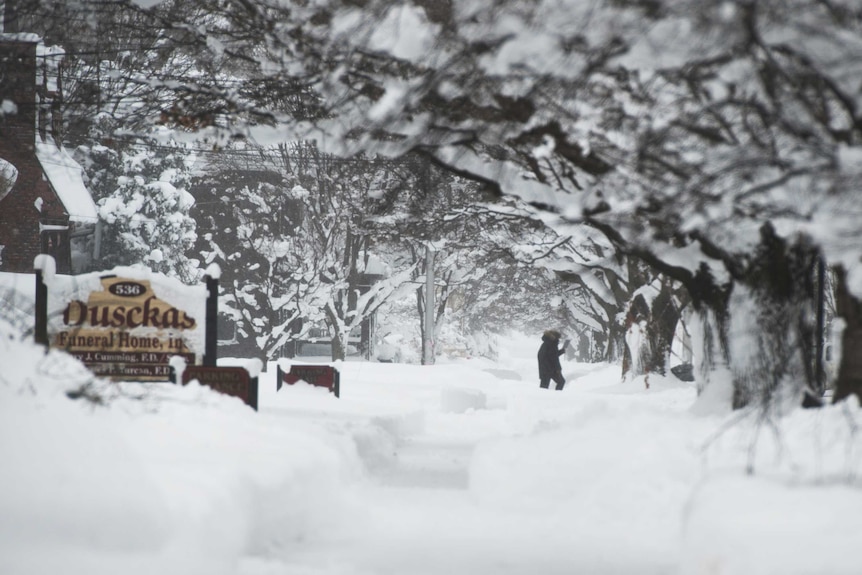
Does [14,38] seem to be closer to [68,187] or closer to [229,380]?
[229,380]

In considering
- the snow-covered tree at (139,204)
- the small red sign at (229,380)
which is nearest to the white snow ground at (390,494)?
the small red sign at (229,380)

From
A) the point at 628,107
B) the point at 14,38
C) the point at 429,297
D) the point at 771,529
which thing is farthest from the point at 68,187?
the point at 771,529

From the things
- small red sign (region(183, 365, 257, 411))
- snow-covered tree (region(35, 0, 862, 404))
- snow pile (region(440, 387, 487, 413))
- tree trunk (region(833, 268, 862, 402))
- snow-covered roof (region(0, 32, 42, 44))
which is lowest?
snow pile (region(440, 387, 487, 413))

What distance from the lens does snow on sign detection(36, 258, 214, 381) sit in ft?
40.3

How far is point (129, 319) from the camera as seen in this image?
12344 millimetres

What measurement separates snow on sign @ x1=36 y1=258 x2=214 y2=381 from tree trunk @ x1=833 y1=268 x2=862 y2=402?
7.32 meters

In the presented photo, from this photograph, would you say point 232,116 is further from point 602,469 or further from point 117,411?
point 602,469

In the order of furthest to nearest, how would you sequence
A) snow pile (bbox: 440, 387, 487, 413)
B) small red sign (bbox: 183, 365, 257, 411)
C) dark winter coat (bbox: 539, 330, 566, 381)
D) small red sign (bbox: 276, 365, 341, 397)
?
1. dark winter coat (bbox: 539, 330, 566, 381)
2. snow pile (bbox: 440, 387, 487, 413)
3. small red sign (bbox: 276, 365, 341, 397)
4. small red sign (bbox: 183, 365, 257, 411)

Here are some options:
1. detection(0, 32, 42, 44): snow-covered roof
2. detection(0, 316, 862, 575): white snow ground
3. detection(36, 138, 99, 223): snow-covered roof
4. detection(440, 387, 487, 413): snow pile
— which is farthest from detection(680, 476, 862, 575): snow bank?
detection(36, 138, 99, 223): snow-covered roof

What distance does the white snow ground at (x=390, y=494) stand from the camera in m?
5.44

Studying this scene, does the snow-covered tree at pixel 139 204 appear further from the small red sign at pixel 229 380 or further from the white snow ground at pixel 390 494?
the white snow ground at pixel 390 494

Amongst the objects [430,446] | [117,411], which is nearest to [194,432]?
[117,411]

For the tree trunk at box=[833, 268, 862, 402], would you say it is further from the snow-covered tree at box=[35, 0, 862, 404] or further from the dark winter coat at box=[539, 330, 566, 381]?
the dark winter coat at box=[539, 330, 566, 381]

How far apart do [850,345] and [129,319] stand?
8185mm
